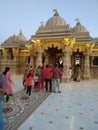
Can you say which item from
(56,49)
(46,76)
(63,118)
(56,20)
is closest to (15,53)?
(56,49)

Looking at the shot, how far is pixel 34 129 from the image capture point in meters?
4.18

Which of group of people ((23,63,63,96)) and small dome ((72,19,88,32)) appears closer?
group of people ((23,63,63,96))

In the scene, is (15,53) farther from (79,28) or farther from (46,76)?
(46,76)

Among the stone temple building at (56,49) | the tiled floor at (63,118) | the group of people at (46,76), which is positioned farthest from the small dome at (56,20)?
the tiled floor at (63,118)

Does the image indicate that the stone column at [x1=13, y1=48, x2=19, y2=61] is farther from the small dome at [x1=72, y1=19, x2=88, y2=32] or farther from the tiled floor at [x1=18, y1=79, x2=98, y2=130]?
the tiled floor at [x1=18, y1=79, x2=98, y2=130]

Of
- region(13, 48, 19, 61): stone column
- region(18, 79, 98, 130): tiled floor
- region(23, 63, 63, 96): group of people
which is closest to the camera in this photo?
region(18, 79, 98, 130): tiled floor

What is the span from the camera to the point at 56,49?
20469mm

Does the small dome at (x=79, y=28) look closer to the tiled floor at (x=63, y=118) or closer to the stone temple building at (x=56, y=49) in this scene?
the stone temple building at (x=56, y=49)

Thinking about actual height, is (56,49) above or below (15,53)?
above

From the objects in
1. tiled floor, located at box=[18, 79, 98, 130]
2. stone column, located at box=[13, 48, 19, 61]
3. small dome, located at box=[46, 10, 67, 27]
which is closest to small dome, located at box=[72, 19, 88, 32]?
small dome, located at box=[46, 10, 67, 27]

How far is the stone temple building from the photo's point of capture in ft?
51.6

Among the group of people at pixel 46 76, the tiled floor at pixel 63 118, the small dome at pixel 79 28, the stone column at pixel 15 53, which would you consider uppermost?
the small dome at pixel 79 28

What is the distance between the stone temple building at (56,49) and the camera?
620 inches

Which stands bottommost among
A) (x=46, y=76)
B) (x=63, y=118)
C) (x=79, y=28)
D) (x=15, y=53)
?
(x=63, y=118)
